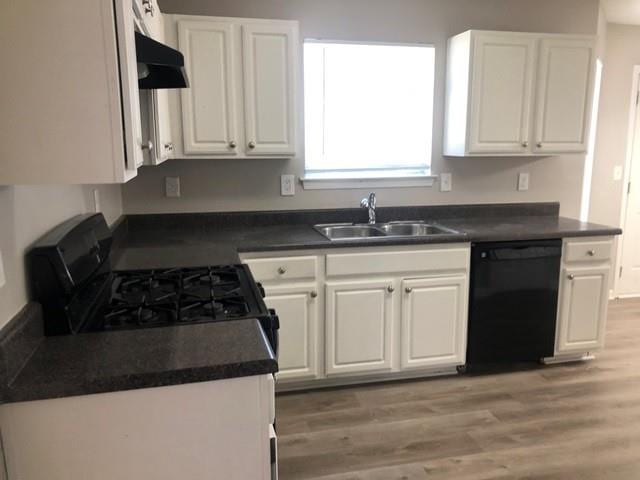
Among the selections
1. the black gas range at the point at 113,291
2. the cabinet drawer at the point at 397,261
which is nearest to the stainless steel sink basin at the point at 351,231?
the cabinet drawer at the point at 397,261

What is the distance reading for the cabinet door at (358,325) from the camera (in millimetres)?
2857

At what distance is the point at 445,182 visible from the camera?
356cm

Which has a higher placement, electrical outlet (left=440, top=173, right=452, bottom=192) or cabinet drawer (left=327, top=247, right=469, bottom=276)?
electrical outlet (left=440, top=173, right=452, bottom=192)

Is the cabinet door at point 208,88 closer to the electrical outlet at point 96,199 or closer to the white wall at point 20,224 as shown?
the electrical outlet at point 96,199

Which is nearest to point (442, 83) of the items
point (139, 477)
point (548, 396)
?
point (548, 396)

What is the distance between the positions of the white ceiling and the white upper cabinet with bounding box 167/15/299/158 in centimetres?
247

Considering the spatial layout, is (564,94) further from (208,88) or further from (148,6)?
(148,6)

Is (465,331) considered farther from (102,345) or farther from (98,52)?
(98,52)

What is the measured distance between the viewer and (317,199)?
11.1ft

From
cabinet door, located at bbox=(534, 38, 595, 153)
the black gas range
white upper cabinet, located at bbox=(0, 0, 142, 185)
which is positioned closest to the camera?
white upper cabinet, located at bbox=(0, 0, 142, 185)

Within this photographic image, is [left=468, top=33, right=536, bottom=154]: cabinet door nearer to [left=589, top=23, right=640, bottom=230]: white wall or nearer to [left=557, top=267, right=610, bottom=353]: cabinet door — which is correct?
[left=557, top=267, right=610, bottom=353]: cabinet door

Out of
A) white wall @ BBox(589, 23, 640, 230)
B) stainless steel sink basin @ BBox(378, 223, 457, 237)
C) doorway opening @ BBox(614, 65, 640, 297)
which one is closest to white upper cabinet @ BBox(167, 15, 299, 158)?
stainless steel sink basin @ BBox(378, 223, 457, 237)

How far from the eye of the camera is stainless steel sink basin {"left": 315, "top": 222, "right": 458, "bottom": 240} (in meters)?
3.29

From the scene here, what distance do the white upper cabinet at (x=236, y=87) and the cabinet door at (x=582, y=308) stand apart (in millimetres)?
1932
